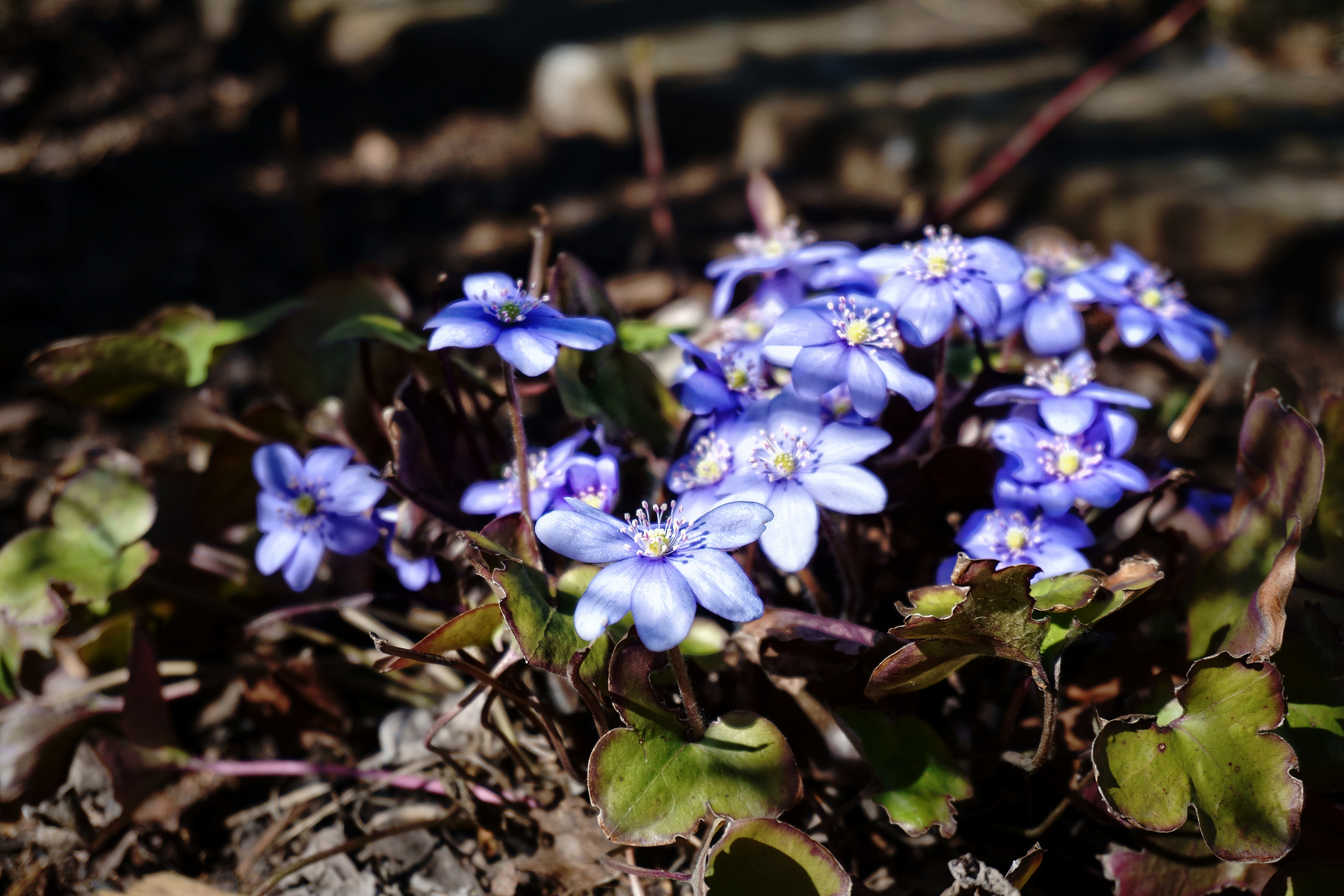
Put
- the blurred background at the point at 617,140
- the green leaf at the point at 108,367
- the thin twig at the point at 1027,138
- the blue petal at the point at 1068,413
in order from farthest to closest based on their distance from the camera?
1. the blurred background at the point at 617,140
2. the thin twig at the point at 1027,138
3. the green leaf at the point at 108,367
4. the blue petal at the point at 1068,413

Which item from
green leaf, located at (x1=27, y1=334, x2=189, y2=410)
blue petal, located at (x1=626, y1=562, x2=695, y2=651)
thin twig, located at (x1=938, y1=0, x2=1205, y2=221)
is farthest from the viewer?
thin twig, located at (x1=938, y1=0, x2=1205, y2=221)

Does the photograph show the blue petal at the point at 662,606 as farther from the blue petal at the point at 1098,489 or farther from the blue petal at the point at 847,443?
the blue petal at the point at 1098,489

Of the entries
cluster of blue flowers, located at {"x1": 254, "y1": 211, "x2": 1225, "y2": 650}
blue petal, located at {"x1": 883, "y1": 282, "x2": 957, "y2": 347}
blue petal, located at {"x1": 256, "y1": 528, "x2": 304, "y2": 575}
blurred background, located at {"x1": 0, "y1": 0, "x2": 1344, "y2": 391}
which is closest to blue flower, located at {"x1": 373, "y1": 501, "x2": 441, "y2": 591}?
cluster of blue flowers, located at {"x1": 254, "y1": 211, "x2": 1225, "y2": 650}

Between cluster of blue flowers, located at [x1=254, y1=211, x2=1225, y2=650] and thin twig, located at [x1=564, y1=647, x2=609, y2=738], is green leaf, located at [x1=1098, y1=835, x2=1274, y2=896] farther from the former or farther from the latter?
thin twig, located at [x1=564, y1=647, x2=609, y2=738]

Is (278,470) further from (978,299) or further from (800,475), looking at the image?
(978,299)

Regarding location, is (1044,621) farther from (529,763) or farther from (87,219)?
(87,219)

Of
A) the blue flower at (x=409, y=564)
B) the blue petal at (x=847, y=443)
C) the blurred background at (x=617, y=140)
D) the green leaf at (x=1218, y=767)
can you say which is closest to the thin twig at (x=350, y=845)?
the blue flower at (x=409, y=564)

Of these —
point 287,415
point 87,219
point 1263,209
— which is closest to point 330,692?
point 287,415
